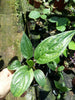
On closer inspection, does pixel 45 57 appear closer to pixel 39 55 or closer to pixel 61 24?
pixel 39 55

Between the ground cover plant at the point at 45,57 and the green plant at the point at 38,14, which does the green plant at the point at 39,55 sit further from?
the green plant at the point at 38,14

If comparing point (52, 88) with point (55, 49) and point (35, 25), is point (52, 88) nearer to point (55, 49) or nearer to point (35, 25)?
point (55, 49)

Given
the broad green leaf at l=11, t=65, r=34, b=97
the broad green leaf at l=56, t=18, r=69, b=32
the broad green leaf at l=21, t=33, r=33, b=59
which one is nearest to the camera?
the broad green leaf at l=11, t=65, r=34, b=97

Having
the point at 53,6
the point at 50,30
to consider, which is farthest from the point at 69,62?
the point at 53,6

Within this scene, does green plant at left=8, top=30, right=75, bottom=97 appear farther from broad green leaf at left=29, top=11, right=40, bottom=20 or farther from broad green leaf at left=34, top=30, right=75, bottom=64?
broad green leaf at left=29, top=11, right=40, bottom=20

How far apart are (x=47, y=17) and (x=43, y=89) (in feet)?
3.46

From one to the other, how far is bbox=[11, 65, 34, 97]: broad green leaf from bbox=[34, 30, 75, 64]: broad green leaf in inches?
5.7

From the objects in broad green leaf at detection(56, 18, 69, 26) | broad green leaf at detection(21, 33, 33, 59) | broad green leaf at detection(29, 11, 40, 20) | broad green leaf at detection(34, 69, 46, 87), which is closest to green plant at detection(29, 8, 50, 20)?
broad green leaf at detection(29, 11, 40, 20)

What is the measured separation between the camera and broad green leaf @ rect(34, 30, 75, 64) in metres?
0.77

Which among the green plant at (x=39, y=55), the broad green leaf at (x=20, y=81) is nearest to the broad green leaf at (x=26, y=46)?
the green plant at (x=39, y=55)

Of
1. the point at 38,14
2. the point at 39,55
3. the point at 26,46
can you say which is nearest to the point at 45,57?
the point at 39,55

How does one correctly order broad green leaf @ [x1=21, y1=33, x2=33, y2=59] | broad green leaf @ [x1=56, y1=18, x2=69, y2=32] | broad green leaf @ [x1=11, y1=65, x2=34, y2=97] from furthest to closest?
broad green leaf @ [x1=56, y1=18, x2=69, y2=32] → broad green leaf @ [x1=21, y1=33, x2=33, y2=59] → broad green leaf @ [x1=11, y1=65, x2=34, y2=97]

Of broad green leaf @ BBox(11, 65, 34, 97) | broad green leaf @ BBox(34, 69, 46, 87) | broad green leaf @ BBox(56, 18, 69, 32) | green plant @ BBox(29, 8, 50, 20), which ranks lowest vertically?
broad green leaf @ BBox(34, 69, 46, 87)

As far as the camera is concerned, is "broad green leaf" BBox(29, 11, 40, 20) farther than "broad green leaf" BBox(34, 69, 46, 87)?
Yes
